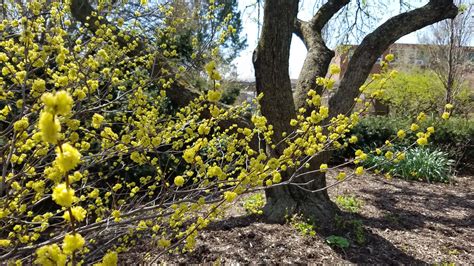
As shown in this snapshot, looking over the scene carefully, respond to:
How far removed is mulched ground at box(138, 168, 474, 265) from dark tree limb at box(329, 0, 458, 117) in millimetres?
1426

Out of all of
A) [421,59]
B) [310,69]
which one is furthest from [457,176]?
[421,59]

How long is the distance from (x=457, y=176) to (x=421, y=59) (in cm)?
1502

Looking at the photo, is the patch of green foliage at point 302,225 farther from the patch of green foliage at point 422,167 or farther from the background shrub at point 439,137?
the background shrub at point 439,137

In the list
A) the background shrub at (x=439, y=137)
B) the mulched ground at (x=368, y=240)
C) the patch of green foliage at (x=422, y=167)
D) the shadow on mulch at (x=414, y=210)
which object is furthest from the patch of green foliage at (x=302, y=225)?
the background shrub at (x=439, y=137)

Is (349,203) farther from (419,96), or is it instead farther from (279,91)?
(419,96)

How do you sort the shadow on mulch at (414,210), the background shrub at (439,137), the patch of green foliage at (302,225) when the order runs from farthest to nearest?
the background shrub at (439,137) → the shadow on mulch at (414,210) → the patch of green foliage at (302,225)

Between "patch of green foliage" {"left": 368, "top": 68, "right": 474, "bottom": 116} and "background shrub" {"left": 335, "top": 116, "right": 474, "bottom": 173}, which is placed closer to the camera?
"background shrub" {"left": 335, "top": 116, "right": 474, "bottom": 173}

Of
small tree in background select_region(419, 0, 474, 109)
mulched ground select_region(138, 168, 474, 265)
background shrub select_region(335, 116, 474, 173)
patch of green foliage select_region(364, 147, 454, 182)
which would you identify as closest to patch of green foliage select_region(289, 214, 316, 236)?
mulched ground select_region(138, 168, 474, 265)

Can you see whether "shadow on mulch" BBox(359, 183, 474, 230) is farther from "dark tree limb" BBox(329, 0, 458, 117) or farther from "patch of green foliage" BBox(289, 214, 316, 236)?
"dark tree limb" BBox(329, 0, 458, 117)

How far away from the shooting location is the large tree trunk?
342 cm

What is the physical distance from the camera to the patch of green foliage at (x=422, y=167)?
271 inches

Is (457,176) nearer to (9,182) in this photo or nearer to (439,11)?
(439,11)

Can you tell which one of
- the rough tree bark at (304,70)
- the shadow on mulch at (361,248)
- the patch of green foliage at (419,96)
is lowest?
the shadow on mulch at (361,248)

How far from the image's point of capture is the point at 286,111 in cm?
364
